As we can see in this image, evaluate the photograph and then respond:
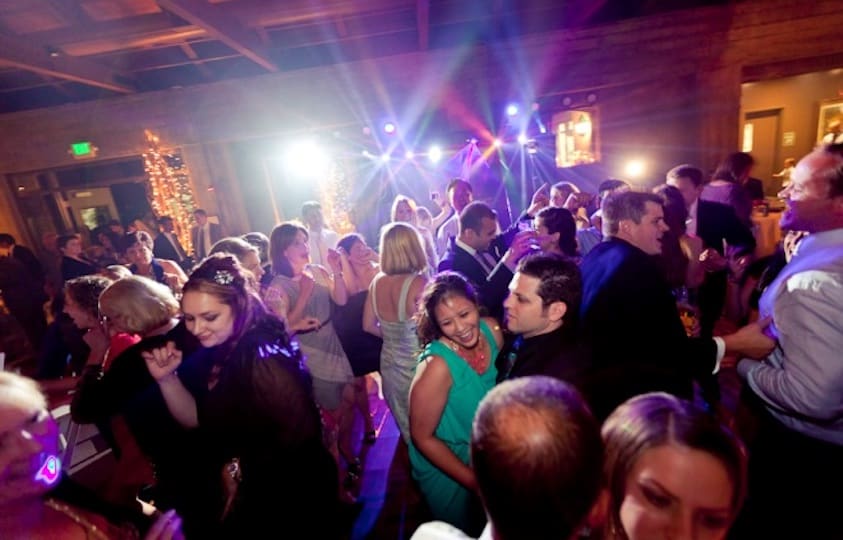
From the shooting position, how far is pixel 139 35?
14.5 feet

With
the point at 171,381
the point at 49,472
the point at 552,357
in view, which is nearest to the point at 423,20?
the point at 552,357

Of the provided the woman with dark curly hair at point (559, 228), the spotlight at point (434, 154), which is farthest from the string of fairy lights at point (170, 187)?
the woman with dark curly hair at point (559, 228)

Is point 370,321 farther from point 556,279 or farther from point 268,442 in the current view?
point 556,279

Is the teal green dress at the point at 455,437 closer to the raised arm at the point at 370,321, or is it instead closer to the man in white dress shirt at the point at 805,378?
the man in white dress shirt at the point at 805,378

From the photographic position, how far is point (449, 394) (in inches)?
69.4

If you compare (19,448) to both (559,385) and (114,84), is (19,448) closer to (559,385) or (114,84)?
(559,385)

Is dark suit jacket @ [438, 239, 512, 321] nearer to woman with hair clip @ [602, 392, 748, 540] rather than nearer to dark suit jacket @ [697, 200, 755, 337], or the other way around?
woman with hair clip @ [602, 392, 748, 540]

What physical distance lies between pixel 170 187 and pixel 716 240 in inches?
327

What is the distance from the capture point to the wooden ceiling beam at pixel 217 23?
11.2 ft

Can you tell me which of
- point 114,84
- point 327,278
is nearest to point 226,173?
point 114,84

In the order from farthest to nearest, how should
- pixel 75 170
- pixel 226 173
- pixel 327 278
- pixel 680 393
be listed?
1. pixel 75 170
2. pixel 226 173
3. pixel 327 278
4. pixel 680 393

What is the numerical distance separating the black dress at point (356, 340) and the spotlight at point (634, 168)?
20.3 feet

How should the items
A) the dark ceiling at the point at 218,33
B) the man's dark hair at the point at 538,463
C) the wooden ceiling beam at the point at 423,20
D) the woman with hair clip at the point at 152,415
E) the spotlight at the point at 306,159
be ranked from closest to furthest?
the man's dark hair at the point at 538,463
the woman with hair clip at the point at 152,415
the dark ceiling at the point at 218,33
the wooden ceiling beam at the point at 423,20
the spotlight at the point at 306,159

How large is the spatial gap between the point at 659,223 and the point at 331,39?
5914mm
